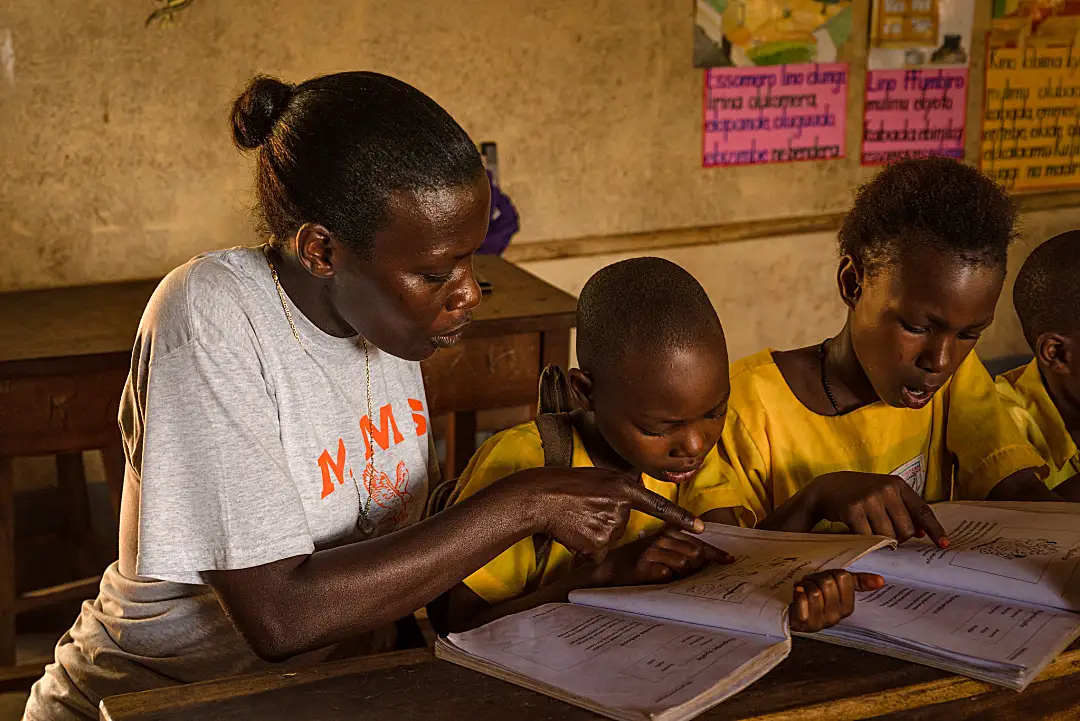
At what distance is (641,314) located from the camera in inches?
63.6

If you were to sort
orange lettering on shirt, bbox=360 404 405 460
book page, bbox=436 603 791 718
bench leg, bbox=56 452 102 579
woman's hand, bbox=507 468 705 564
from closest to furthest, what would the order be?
book page, bbox=436 603 791 718, woman's hand, bbox=507 468 705 564, orange lettering on shirt, bbox=360 404 405 460, bench leg, bbox=56 452 102 579

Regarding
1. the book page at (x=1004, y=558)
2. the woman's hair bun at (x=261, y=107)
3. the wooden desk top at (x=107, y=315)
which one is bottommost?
the book page at (x=1004, y=558)

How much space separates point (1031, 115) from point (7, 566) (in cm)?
440

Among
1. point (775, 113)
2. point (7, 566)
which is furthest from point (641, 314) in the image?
point (775, 113)

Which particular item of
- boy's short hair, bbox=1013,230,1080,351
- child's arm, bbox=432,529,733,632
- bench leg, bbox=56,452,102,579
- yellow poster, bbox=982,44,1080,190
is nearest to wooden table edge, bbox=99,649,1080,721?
child's arm, bbox=432,529,733,632

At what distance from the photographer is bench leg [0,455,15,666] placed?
287 centimetres

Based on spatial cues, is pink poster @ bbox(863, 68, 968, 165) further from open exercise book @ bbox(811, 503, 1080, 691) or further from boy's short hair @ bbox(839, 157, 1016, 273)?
open exercise book @ bbox(811, 503, 1080, 691)

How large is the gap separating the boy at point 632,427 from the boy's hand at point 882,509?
7.7 inches

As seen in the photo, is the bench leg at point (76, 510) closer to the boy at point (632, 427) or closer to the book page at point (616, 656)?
the boy at point (632, 427)

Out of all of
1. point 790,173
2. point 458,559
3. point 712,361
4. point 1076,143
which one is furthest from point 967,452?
point 1076,143

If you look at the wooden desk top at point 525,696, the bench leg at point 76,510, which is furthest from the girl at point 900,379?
the bench leg at point 76,510

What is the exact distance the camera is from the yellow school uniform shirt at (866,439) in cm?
186

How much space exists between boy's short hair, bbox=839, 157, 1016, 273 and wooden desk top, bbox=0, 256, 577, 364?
1.29 m

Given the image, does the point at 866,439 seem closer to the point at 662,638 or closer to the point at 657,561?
the point at 657,561
